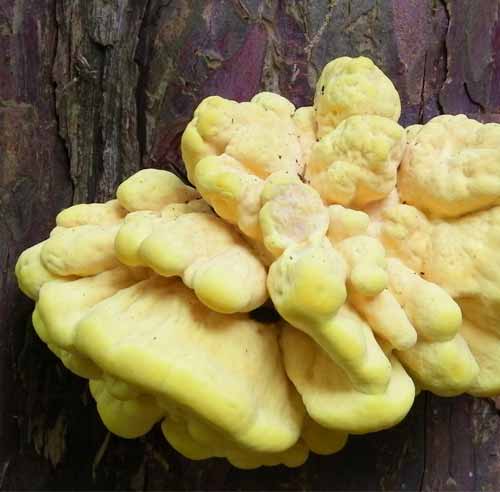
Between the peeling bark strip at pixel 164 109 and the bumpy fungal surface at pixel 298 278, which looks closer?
the bumpy fungal surface at pixel 298 278

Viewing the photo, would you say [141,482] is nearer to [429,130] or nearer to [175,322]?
[175,322]

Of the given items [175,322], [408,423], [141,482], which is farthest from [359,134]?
[141,482]

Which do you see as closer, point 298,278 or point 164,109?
point 298,278

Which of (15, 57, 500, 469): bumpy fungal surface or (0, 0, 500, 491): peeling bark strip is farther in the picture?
(0, 0, 500, 491): peeling bark strip
